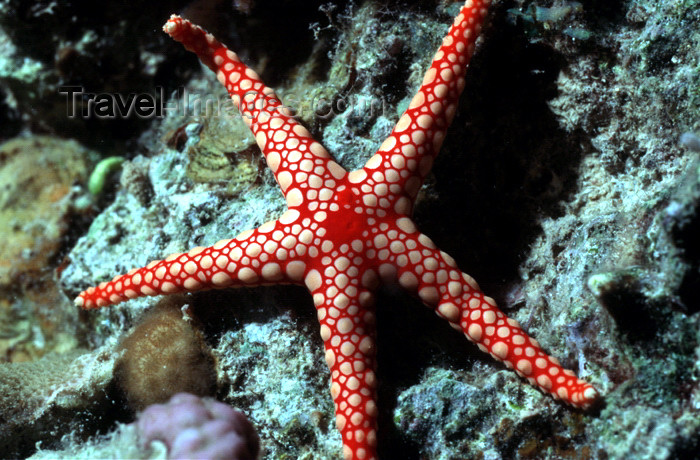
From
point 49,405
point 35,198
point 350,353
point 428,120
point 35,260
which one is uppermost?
point 428,120

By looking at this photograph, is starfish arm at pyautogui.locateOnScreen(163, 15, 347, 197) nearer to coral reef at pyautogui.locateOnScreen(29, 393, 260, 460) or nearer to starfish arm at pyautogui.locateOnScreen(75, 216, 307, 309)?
starfish arm at pyautogui.locateOnScreen(75, 216, 307, 309)

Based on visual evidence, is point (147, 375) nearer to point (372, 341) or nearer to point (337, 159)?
point (372, 341)

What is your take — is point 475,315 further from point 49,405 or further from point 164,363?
point 49,405

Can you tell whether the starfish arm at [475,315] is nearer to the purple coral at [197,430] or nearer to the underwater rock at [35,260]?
the purple coral at [197,430]

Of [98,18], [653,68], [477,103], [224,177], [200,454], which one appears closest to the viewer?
[200,454]

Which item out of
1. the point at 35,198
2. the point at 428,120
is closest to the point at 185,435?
the point at 428,120

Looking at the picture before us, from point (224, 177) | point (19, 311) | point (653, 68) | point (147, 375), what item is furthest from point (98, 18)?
point (653, 68)
